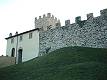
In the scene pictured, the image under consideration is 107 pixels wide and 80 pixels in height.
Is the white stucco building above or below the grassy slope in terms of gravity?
above

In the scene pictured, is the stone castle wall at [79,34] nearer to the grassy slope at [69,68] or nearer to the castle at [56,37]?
the castle at [56,37]

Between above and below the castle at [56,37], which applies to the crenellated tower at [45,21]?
above

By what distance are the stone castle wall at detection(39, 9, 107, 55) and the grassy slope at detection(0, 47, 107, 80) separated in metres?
3.27

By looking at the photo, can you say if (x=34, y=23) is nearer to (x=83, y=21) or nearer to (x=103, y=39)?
(x=83, y=21)

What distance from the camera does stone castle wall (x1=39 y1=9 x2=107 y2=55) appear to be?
33.5m

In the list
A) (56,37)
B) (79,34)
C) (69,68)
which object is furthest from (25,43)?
(69,68)

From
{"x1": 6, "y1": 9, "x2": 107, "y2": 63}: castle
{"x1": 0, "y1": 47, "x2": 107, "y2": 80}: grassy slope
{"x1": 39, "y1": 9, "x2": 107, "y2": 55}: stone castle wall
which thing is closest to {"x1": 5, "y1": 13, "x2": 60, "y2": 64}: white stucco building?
{"x1": 6, "y1": 9, "x2": 107, "y2": 63}: castle

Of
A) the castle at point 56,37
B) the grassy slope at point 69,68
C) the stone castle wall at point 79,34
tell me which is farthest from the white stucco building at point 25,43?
the grassy slope at point 69,68

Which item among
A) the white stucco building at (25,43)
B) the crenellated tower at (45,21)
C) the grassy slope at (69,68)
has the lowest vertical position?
the grassy slope at (69,68)

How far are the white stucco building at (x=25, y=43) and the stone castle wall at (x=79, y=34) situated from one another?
1.31m

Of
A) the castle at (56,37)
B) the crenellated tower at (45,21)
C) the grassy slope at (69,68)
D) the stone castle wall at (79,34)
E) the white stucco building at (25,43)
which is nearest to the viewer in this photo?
the grassy slope at (69,68)

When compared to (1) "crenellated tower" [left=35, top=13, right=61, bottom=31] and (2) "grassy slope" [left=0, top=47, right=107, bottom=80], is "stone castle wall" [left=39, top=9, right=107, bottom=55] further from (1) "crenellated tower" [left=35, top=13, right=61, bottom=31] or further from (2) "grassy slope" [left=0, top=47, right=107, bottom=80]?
(1) "crenellated tower" [left=35, top=13, right=61, bottom=31]

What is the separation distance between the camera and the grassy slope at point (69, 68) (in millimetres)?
20688

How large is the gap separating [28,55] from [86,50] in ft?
51.1
